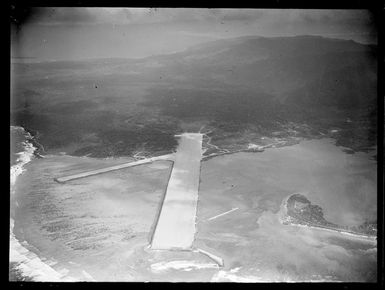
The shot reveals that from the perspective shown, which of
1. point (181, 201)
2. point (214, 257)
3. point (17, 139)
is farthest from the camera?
point (17, 139)

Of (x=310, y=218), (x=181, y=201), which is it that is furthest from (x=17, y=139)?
(x=310, y=218)

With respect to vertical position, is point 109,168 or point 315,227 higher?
point 109,168

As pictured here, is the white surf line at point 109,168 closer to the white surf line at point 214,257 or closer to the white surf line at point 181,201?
the white surf line at point 181,201

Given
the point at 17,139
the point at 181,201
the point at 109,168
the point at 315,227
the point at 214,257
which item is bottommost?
the point at 214,257

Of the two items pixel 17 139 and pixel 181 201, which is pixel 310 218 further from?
pixel 17 139

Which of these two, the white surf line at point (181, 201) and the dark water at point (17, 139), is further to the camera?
the dark water at point (17, 139)

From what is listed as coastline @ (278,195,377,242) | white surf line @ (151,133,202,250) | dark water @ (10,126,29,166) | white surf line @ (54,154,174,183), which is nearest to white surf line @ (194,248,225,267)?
white surf line @ (151,133,202,250)

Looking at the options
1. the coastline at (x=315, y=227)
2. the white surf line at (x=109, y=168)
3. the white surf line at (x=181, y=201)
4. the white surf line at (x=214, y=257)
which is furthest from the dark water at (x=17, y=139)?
the coastline at (x=315, y=227)

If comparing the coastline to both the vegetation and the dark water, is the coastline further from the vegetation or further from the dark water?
the dark water
